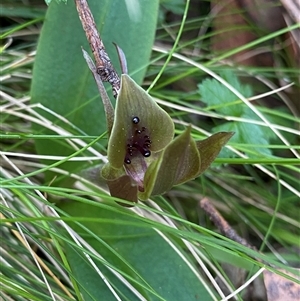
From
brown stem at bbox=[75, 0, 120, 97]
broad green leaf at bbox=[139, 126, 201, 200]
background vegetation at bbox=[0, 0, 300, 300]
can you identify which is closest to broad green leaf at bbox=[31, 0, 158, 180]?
background vegetation at bbox=[0, 0, 300, 300]

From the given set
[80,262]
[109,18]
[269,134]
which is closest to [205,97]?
[269,134]

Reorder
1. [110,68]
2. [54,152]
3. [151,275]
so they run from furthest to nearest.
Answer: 1. [54,152]
2. [151,275]
3. [110,68]

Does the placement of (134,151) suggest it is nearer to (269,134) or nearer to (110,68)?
(110,68)

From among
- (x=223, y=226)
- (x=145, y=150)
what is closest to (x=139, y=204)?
(x=145, y=150)

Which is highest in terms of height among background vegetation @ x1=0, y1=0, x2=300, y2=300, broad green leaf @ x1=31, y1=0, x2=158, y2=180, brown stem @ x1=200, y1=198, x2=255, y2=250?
broad green leaf @ x1=31, y1=0, x2=158, y2=180

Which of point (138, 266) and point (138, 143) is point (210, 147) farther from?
point (138, 266)

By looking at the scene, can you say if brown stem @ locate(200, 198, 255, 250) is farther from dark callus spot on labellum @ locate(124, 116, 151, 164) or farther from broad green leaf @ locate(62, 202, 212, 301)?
dark callus spot on labellum @ locate(124, 116, 151, 164)
